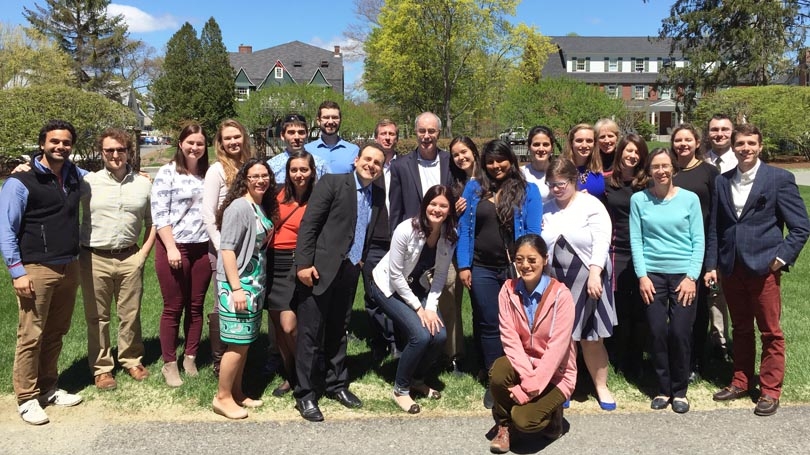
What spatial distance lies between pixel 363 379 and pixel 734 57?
38212 millimetres

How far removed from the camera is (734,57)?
3553 centimetres

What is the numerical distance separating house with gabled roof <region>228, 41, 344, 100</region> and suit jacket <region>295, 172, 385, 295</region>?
2715 inches

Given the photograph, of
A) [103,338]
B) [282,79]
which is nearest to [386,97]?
[282,79]

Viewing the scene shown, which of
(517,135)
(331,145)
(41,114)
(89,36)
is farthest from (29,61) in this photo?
(331,145)

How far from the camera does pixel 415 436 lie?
13.2 feet

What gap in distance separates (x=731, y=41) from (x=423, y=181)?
122ft

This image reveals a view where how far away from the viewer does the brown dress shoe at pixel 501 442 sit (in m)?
3.78

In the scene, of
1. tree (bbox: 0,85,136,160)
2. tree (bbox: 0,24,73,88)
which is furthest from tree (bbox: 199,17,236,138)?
tree (bbox: 0,85,136,160)

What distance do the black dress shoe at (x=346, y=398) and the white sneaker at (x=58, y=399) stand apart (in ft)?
6.27

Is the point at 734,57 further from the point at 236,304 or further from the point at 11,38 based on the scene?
the point at 11,38

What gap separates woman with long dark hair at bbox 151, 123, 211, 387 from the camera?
470cm

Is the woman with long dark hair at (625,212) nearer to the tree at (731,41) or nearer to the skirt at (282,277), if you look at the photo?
the skirt at (282,277)

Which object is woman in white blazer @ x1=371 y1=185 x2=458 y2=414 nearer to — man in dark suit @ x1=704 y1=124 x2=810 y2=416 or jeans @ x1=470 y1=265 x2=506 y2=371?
jeans @ x1=470 y1=265 x2=506 y2=371

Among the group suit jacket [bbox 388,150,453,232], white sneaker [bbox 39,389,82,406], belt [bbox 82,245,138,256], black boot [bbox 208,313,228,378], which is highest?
suit jacket [bbox 388,150,453,232]
